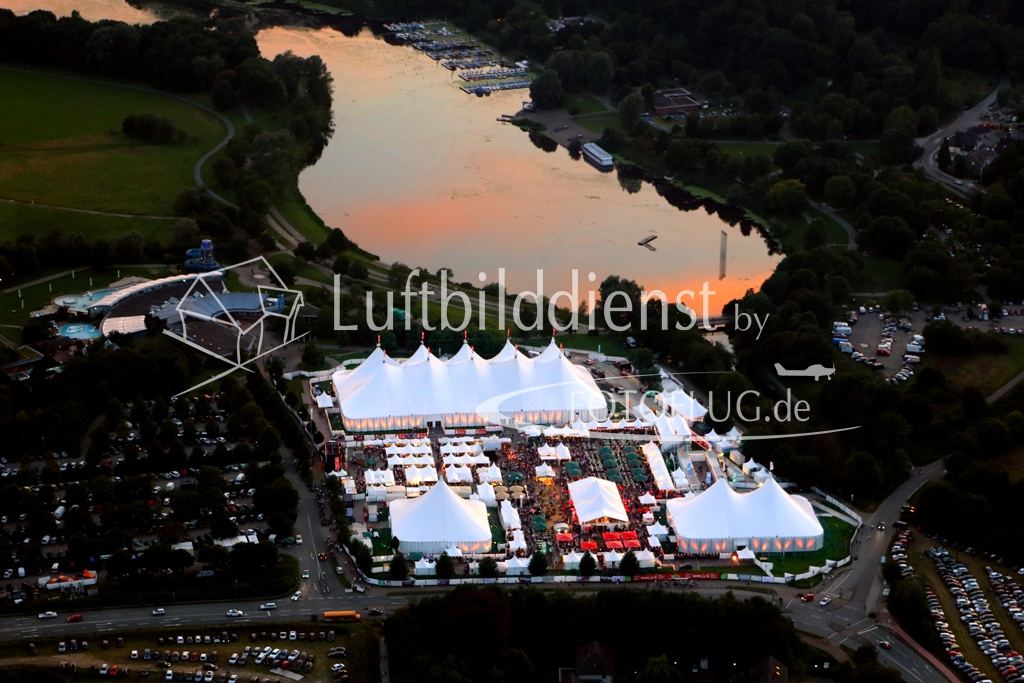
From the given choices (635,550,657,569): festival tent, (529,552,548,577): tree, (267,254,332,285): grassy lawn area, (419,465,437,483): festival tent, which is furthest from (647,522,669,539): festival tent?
(267,254,332,285): grassy lawn area

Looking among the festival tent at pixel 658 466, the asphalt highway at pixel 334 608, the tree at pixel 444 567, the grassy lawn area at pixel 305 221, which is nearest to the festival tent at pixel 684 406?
the festival tent at pixel 658 466

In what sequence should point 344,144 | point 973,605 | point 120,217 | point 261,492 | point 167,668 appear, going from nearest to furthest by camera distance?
1. point 167,668
2. point 973,605
3. point 261,492
4. point 120,217
5. point 344,144

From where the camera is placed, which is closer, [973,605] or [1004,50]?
[973,605]

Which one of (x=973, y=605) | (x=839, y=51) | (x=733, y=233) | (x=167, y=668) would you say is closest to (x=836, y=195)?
(x=733, y=233)

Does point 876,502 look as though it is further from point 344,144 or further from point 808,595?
point 344,144

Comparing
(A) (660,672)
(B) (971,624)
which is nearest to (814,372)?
(B) (971,624)

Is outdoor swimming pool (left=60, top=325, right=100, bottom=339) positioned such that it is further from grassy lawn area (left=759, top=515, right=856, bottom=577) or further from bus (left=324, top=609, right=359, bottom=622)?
grassy lawn area (left=759, top=515, right=856, bottom=577)
